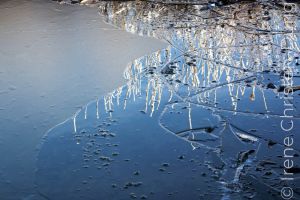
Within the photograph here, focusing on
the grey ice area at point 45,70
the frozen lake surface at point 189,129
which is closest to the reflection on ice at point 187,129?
the frozen lake surface at point 189,129

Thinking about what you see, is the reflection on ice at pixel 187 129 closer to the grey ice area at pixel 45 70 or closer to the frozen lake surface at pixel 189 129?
the frozen lake surface at pixel 189 129

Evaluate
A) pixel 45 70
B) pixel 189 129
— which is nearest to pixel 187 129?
pixel 189 129

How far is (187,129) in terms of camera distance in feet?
11.2

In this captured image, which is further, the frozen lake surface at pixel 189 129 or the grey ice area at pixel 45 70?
the grey ice area at pixel 45 70

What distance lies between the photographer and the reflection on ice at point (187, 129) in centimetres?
Answer: 279

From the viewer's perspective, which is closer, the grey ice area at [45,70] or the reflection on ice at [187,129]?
the reflection on ice at [187,129]

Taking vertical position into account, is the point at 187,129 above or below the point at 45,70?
below

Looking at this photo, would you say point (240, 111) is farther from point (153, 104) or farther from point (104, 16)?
point (104, 16)

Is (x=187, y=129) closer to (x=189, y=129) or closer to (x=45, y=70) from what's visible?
(x=189, y=129)

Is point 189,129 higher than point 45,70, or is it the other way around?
point 45,70

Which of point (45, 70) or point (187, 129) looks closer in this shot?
point (187, 129)

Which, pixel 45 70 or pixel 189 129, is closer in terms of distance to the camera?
pixel 189 129

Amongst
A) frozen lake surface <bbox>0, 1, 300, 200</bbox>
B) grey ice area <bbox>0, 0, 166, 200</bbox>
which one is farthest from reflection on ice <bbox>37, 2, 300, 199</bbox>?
grey ice area <bbox>0, 0, 166, 200</bbox>

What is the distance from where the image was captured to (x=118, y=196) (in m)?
2.69
